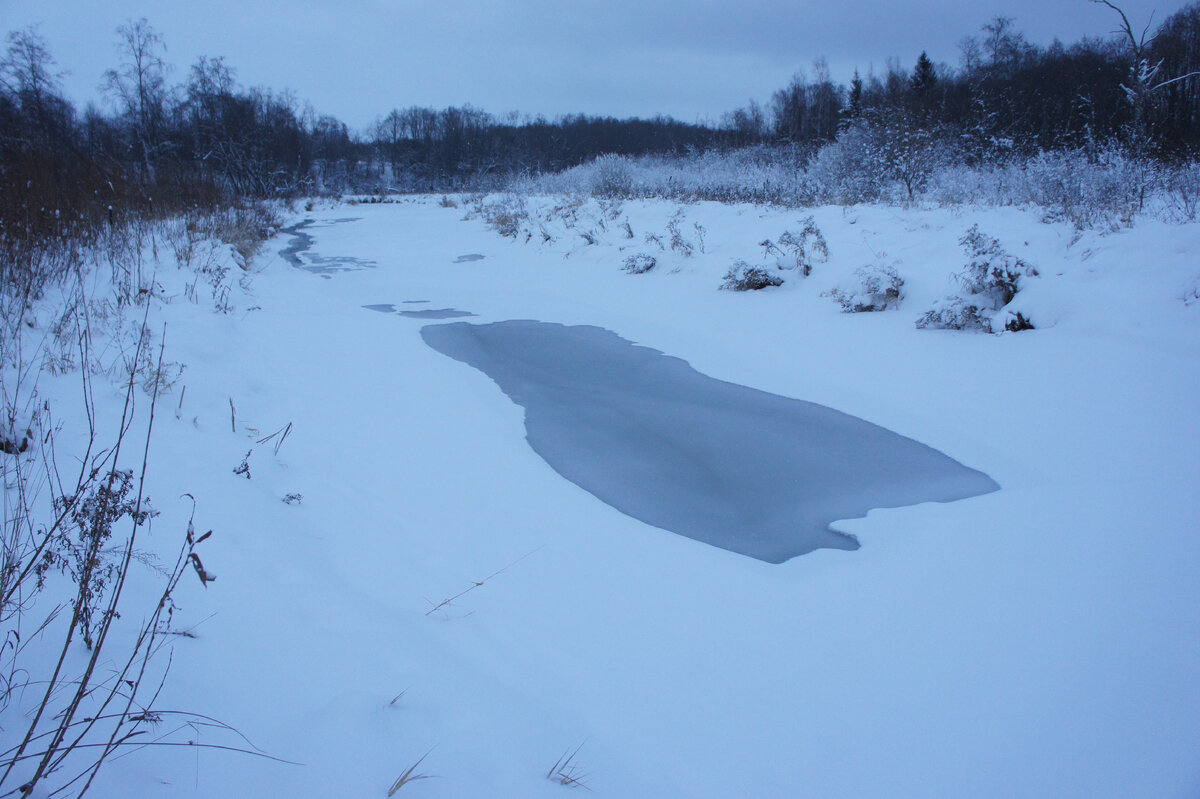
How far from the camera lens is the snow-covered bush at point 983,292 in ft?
18.2

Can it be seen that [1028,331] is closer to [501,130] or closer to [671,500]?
[671,500]

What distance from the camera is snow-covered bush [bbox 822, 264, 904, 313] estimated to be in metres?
6.37

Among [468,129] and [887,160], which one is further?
[468,129]

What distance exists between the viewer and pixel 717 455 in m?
3.94

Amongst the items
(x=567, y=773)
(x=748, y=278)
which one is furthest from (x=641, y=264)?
(x=567, y=773)

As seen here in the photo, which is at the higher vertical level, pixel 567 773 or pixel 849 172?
pixel 849 172

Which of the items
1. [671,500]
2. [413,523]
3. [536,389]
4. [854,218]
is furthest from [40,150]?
[854,218]

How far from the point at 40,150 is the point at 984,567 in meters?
12.4

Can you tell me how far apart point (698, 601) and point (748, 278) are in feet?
19.3

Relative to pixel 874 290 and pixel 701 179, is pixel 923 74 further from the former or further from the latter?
pixel 874 290

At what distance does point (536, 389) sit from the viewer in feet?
17.1

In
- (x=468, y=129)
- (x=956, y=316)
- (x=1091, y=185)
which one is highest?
(x=468, y=129)

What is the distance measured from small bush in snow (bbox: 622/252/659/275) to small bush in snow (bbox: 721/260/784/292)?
1873 mm

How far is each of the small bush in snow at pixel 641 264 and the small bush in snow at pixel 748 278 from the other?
1.87m
